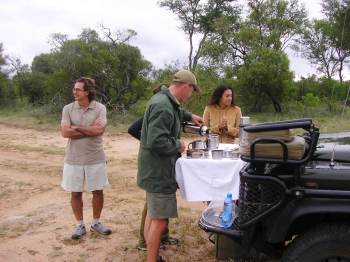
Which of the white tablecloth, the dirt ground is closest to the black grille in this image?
the white tablecloth

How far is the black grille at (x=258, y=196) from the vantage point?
9.06 feet

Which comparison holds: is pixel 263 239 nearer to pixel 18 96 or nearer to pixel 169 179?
pixel 169 179

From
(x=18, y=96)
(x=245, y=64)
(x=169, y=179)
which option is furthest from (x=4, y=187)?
(x=18, y=96)

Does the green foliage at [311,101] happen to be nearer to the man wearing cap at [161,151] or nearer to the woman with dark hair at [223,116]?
the woman with dark hair at [223,116]

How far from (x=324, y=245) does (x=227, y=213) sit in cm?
80

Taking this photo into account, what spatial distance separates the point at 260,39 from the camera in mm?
17484

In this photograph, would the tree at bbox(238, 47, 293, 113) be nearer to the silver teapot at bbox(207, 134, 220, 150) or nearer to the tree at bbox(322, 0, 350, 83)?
the tree at bbox(322, 0, 350, 83)

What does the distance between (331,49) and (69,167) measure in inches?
620

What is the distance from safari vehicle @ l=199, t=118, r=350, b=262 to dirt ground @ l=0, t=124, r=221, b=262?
1.45 m

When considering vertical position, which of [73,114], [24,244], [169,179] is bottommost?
[24,244]

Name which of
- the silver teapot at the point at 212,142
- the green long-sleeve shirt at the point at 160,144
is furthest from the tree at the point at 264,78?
the green long-sleeve shirt at the point at 160,144

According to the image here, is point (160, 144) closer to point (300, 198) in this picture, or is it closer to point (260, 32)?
point (300, 198)

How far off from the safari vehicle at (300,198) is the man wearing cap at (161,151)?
2.34ft

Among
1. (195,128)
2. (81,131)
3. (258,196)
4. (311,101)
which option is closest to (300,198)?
(258,196)
